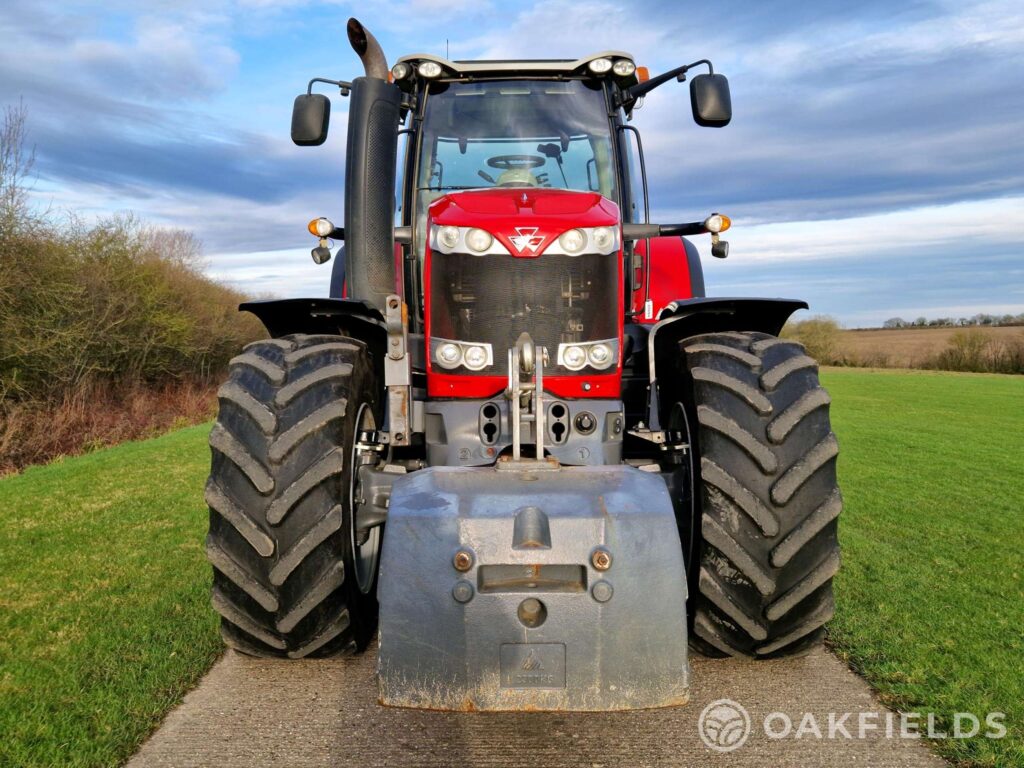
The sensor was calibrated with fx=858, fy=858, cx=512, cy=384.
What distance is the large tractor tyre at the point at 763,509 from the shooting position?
3289 millimetres

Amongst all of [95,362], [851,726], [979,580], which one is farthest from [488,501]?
[95,362]

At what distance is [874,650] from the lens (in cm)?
423

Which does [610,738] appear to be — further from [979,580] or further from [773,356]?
[979,580]

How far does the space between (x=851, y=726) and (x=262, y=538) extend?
95.6 inches

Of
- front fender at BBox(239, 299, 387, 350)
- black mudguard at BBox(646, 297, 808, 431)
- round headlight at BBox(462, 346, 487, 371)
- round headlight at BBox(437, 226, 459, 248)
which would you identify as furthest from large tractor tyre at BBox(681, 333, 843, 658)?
front fender at BBox(239, 299, 387, 350)

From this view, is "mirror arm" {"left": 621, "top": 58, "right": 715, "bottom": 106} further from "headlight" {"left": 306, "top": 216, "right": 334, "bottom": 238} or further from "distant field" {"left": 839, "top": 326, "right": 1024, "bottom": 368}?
"distant field" {"left": 839, "top": 326, "right": 1024, "bottom": 368}

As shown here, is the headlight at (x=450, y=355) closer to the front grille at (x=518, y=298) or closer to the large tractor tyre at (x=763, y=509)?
the front grille at (x=518, y=298)

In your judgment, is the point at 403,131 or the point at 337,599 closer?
the point at 337,599

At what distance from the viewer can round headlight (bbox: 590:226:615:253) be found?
378 centimetres

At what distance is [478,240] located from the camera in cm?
374

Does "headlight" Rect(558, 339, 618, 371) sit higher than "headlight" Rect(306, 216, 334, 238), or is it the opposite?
"headlight" Rect(306, 216, 334, 238)

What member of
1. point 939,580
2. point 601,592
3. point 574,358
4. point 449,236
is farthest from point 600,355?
point 939,580

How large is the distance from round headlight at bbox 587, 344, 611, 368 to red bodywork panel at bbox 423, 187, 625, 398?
0.05 m

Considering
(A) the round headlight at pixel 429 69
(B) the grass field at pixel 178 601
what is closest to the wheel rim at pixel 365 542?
(B) the grass field at pixel 178 601
